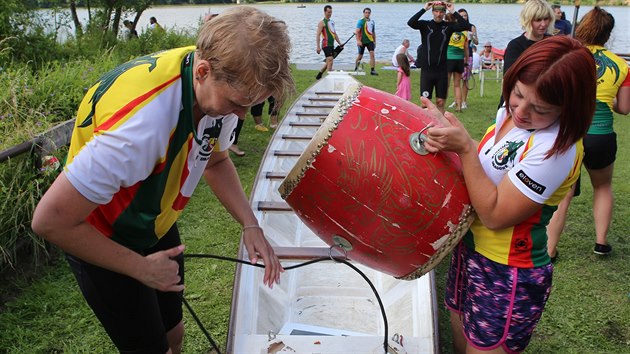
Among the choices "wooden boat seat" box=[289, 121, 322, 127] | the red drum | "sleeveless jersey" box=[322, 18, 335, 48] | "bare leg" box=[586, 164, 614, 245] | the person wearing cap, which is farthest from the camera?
"sleeveless jersey" box=[322, 18, 335, 48]

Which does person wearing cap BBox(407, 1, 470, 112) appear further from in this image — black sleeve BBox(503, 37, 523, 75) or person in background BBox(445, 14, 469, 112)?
black sleeve BBox(503, 37, 523, 75)

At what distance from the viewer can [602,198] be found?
12.5 feet

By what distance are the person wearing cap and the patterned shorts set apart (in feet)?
19.4

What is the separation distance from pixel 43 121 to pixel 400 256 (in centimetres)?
357

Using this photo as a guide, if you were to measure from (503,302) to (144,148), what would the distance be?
1339 millimetres

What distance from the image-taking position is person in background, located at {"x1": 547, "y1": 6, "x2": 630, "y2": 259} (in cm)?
338

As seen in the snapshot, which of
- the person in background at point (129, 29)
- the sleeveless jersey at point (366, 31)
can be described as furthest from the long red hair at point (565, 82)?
the sleeveless jersey at point (366, 31)

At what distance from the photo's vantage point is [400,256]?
6.31 ft

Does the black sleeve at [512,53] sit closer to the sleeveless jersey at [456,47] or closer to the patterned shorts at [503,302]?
the patterned shorts at [503,302]

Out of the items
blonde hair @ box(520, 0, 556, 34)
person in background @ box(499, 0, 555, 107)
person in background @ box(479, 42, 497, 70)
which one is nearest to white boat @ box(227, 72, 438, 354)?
person in background @ box(499, 0, 555, 107)

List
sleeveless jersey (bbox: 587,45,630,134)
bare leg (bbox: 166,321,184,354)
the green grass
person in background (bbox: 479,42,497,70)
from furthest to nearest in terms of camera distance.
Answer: person in background (bbox: 479,42,497,70)
sleeveless jersey (bbox: 587,45,630,134)
the green grass
bare leg (bbox: 166,321,184,354)

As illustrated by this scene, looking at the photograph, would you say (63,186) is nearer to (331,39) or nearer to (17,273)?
(17,273)

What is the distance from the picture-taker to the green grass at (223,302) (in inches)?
119

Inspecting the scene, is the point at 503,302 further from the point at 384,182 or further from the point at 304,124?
the point at 304,124
